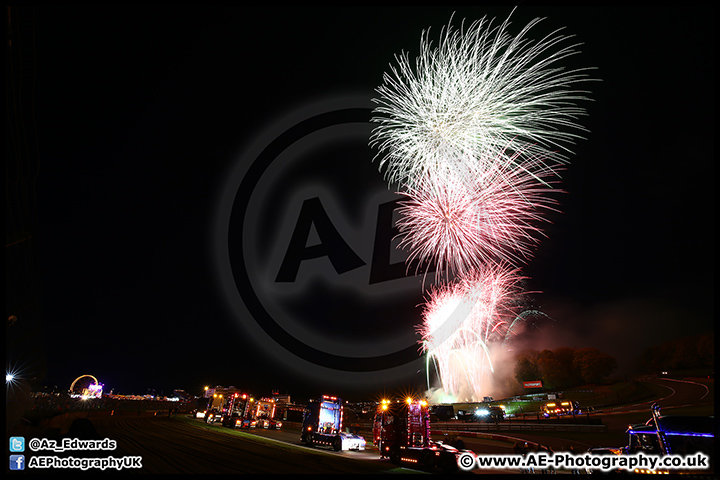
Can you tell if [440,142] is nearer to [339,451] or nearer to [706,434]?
[706,434]

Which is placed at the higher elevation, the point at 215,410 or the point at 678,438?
the point at 678,438

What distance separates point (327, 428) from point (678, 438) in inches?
791

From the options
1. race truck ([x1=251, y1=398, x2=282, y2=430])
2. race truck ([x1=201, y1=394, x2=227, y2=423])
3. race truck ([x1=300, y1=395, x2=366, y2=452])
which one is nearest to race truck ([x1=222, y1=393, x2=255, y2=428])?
race truck ([x1=251, y1=398, x2=282, y2=430])

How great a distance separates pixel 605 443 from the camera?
79.9 ft

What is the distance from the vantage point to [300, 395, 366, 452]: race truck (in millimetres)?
22984

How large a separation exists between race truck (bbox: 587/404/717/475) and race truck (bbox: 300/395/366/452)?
46.2 feet

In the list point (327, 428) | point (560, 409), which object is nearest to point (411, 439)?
point (327, 428)

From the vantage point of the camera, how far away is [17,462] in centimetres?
1123

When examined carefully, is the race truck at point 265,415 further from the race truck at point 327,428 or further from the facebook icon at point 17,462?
the facebook icon at point 17,462

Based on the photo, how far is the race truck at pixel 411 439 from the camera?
646 inches

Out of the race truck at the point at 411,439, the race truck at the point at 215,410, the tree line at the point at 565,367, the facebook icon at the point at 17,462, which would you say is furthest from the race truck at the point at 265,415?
the tree line at the point at 565,367

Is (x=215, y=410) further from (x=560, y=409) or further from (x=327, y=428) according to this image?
(x=560, y=409)

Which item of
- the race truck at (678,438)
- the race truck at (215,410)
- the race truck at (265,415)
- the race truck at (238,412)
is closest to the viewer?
the race truck at (678,438)

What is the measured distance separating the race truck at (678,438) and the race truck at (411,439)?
6999 millimetres
